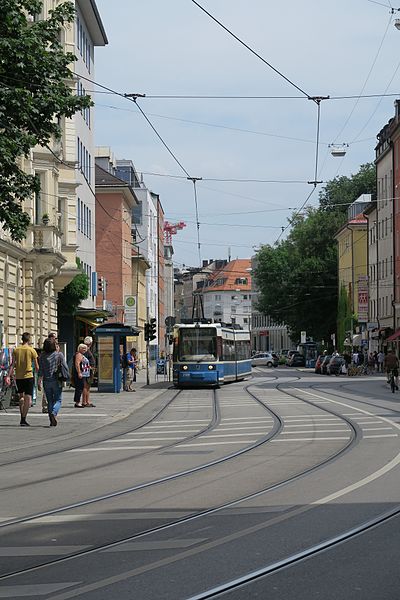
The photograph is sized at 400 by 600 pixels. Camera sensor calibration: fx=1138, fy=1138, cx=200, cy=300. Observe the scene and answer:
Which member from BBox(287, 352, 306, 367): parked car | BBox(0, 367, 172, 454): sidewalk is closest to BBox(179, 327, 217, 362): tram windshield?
BBox(0, 367, 172, 454): sidewalk

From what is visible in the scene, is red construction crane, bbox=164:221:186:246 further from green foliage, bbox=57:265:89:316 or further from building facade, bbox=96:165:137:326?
green foliage, bbox=57:265:89:316

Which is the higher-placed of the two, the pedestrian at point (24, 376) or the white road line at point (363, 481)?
the pedestrian at point (24, 376)

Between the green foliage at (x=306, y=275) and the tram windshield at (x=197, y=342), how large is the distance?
2413 inches

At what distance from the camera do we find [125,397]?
39188 mm

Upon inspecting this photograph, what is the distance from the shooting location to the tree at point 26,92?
20578mm

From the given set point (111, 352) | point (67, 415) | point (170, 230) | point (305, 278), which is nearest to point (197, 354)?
point (111, 352)

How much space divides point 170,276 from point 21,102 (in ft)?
526

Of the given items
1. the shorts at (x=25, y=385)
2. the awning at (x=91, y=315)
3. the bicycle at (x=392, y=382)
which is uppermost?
the awning at (x=91, y=315)

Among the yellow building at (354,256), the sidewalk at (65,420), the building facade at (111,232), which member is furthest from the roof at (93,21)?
the yellow building at (354,256)

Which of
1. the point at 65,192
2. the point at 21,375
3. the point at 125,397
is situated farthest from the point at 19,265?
the point at 21,375

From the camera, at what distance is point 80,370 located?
30.6m

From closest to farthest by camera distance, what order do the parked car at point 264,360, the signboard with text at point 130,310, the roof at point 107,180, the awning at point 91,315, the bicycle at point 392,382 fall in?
the bicycle at point 392,382, the awning at point 91,315, the signboard with text at point 130,310, the roof at point 107,180, the parked car at point 264,360

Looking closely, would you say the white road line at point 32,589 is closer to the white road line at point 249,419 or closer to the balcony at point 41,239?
the white road line at point 249,419

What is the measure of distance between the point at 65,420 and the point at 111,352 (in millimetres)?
15740
